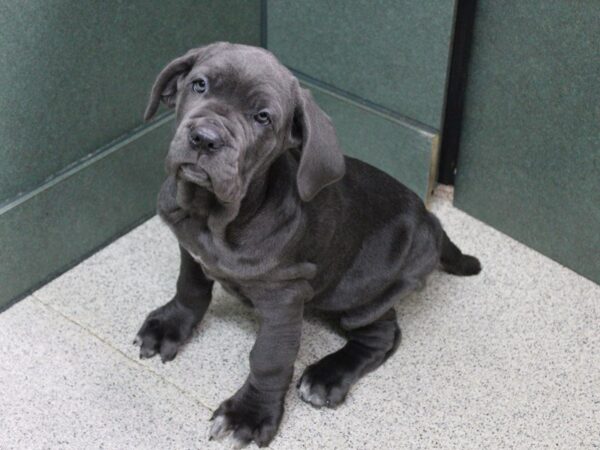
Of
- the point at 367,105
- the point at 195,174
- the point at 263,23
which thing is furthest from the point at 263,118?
the point at 263,23

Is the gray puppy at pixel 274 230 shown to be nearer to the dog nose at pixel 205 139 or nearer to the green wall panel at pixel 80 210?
the dog nose at pixel 205 139

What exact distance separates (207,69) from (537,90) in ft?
4.03

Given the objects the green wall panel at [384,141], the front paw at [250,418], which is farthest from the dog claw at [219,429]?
the green wall panel at [384,141]

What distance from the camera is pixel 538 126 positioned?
2.99 meters

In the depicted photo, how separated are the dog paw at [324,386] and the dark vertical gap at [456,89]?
983 mm

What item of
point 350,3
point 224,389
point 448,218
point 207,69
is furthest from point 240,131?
point 448,218

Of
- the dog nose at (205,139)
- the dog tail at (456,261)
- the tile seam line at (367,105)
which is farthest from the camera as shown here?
the tile seam line at (367,105)

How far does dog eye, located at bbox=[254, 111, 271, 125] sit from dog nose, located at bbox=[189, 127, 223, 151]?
0.42 feet

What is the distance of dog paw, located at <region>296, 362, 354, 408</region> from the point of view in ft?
8.79

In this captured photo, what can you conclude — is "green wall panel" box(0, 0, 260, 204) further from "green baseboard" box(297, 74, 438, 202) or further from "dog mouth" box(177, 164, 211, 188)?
"dog mouth" box(177, 164, 211, 188)

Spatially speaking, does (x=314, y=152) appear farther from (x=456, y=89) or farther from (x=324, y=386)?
(x=456, y=89)

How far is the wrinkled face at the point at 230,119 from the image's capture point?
207cm

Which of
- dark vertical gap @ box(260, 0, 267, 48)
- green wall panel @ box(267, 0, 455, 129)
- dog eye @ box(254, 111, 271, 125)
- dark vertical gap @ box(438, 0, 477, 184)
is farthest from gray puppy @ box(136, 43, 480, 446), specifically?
dark vertical gap @ box(260, 0, 267, 48)

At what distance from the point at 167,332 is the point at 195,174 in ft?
2.69
